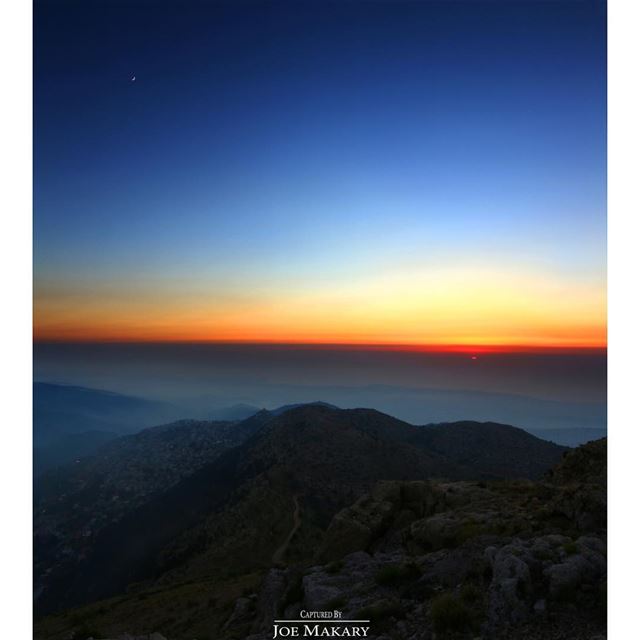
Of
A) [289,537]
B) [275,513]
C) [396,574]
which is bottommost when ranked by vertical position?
[289,537]

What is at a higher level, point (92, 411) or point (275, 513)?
point (92, 411)

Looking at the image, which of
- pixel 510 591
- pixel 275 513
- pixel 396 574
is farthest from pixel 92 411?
pixel 510 591

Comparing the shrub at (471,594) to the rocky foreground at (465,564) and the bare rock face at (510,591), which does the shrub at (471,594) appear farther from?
the bare rock face at (510,591)

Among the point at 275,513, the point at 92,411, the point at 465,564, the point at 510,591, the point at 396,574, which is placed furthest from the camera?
the point at 275,513

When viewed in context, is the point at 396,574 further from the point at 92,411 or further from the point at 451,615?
the point at 92,411
